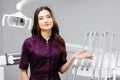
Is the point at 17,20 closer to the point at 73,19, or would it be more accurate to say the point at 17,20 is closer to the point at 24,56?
the point at 24,56

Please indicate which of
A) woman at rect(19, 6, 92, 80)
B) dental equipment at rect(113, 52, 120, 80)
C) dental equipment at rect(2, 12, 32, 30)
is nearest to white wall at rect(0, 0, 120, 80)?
dental equipment at rect(113, 52, 120, 80)

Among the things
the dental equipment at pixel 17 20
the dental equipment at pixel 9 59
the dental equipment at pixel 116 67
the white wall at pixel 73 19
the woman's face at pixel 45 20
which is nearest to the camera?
the woman's face at pixel 45 20

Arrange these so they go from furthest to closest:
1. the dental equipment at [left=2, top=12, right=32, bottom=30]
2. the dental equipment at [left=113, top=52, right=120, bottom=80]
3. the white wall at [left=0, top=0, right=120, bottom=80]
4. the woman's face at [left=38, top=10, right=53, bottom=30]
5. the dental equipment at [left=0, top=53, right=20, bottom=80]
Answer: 1. the white wall at [left=0, top=0, right=120, bottom=80]
2. the dental equipment at [left=0, top=53, right=20, bottom=80]
3. the dental equipment at [left=2, top=12, right=32, bottom=30]
4. the dental equipment at [left=113, top=52, right=120, bottom=80]
5. the woman's face at [left=38, top=10, right=53, bottom=30]

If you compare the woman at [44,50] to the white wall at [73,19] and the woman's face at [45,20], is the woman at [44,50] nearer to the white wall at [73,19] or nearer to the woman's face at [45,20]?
the woman's face at [45,20]

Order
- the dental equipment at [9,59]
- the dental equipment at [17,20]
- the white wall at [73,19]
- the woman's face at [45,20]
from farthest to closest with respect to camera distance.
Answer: the white wall at [73,19] < the dental equipment at [9,59] < the dental equipment at [17,20] < the woman's face at [45,20]

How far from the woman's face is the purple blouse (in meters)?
0.09

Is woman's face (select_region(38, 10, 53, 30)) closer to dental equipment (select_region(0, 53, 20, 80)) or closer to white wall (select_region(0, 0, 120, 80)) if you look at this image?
dental equipment (select_region(0, 53, 20, 80))

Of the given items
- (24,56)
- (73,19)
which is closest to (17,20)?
(24,56)

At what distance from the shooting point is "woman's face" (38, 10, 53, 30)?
152 cm

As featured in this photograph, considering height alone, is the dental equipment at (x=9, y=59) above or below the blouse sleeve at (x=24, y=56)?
below

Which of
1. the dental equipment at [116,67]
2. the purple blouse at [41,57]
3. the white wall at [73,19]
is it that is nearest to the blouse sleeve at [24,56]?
the purple blouse at [41,57]

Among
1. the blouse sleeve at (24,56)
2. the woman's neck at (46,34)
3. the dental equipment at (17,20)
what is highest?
the dental equipment at (17,20)

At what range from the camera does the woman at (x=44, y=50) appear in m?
1.53

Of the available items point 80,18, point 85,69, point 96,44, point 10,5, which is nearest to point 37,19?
point 85,69
